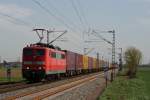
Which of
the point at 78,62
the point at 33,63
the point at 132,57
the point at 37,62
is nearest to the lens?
the point at 33,63

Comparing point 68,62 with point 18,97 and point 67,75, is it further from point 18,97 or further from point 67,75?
point 18,97

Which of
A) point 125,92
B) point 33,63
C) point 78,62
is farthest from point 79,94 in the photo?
point 78,62

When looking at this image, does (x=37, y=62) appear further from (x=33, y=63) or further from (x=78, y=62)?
(x=78, y=62)

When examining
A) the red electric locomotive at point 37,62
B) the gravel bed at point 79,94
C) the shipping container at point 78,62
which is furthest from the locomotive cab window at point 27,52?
the shipping container at point 78,62

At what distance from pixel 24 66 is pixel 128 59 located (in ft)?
209

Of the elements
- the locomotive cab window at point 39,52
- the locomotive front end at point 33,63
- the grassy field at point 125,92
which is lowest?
the grassy field at point 125,92

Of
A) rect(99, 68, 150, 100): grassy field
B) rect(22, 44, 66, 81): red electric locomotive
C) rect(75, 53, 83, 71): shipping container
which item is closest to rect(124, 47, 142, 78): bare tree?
rect(75, 53, 83, 71): shipping container

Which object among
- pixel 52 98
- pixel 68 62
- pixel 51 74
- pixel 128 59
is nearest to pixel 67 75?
pixel 68 62

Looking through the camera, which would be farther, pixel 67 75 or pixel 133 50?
pixel 133 50

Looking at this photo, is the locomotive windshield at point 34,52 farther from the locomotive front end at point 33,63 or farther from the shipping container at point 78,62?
the shipping container at point 78,62

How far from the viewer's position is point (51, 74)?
1551 inches

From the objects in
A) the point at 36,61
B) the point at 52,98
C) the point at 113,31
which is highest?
the point at 113,31

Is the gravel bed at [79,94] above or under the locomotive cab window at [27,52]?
under

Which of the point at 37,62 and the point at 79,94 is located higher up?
the point at 37,62
